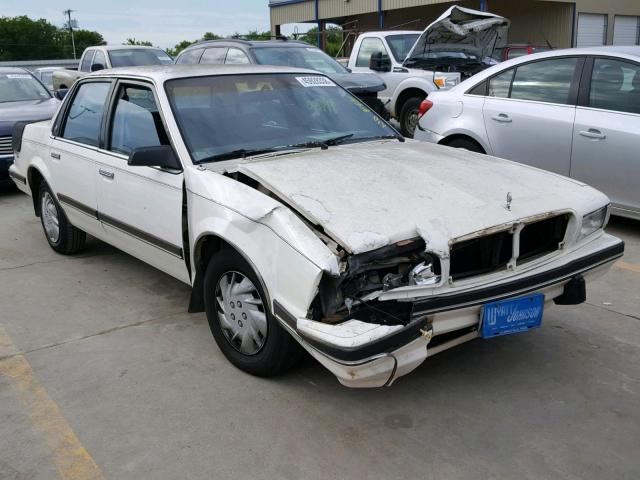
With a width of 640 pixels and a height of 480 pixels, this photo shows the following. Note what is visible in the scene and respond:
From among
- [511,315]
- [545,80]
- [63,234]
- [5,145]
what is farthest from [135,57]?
[511,315]

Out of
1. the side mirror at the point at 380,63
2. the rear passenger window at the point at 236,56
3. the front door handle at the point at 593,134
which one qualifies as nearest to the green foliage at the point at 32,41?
the side mirror at the point at 380,63

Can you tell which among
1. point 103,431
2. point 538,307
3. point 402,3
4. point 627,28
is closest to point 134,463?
point 103,431

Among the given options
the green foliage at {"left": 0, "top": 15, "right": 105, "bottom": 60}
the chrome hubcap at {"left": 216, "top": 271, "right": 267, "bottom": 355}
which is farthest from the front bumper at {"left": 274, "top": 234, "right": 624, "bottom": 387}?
the green foliage at {"left": 0, "top": 15, "right": 105, "bottom": 60}

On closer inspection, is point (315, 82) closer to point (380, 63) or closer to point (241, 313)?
point (241, 313)

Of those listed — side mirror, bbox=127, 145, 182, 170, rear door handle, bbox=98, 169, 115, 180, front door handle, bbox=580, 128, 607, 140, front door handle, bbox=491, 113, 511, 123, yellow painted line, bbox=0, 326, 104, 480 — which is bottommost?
yellow painted line, bbox=0, 326, 104, 480

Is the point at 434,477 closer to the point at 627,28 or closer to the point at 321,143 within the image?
the point at 321,143

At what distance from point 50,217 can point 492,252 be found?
431 cm

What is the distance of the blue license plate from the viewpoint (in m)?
3.07

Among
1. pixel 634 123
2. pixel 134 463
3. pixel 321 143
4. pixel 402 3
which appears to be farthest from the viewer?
pixel 402 3

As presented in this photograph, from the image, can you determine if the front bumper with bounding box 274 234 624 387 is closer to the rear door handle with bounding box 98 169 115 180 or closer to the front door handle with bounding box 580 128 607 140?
the rear door handle with bounding box 98 169 115 180

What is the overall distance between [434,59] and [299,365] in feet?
28.6

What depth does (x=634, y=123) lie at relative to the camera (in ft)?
17.9

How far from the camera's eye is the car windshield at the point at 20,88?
966 cm

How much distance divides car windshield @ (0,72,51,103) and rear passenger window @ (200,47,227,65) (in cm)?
249
